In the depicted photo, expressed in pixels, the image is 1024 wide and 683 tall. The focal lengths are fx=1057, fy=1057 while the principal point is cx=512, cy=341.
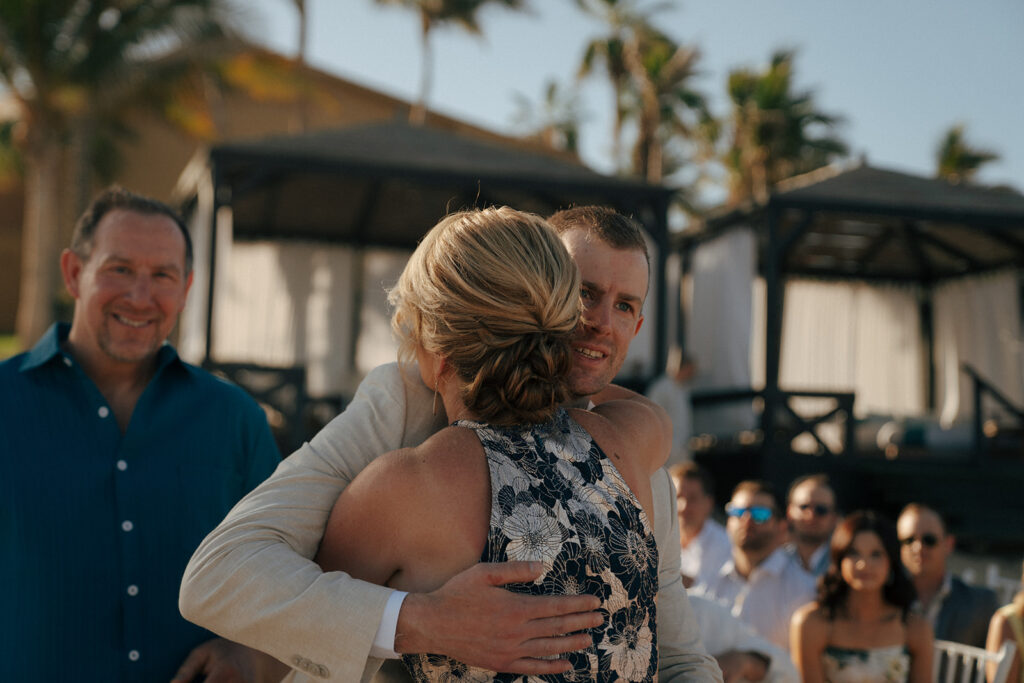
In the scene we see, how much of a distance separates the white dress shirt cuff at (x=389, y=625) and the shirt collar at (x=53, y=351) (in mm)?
1332

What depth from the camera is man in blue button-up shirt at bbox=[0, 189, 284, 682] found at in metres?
2.29

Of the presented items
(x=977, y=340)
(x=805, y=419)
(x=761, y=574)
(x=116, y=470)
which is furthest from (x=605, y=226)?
(x=977, y=340)

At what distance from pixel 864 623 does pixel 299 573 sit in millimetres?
3352

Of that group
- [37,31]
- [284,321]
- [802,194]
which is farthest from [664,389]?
[37,31]

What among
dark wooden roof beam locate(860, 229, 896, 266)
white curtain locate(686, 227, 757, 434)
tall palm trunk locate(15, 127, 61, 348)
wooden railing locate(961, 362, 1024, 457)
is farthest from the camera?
tall palm trunk locate(15, 127, 61, 348)

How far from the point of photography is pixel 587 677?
1562 millimetres

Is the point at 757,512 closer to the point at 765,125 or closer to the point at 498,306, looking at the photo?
the point at 498,306

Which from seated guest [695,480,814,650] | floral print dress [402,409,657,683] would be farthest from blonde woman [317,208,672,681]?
seated guest [695,480,814,650]

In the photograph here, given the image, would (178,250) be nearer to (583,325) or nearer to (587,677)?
(583,325)

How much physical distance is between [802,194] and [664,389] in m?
2.77

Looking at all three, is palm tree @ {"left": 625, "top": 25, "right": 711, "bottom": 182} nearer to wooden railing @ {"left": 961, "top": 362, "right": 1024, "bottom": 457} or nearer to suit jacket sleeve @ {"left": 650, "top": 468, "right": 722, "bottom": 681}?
wooden railing @ {"left": 961, "top": 362, "right": 1024, "bottom": 457}

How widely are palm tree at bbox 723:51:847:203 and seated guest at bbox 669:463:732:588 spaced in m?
19.9

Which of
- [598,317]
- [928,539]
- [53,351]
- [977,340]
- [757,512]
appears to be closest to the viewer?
[598,317]

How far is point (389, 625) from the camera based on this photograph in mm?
1505
